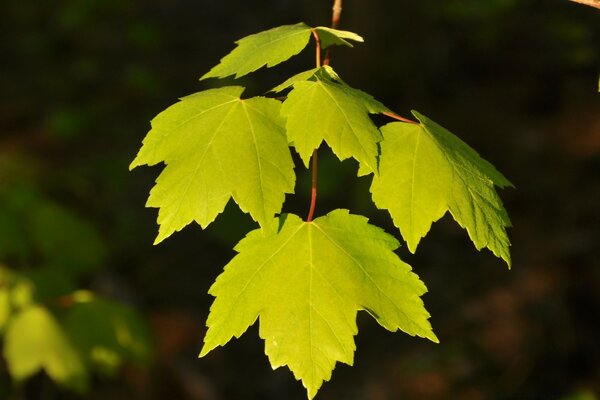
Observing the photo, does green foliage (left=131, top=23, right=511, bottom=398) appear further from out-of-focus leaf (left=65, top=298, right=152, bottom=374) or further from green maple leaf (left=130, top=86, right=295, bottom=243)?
out-of-focus leaf (left=65, top=298, right=152, bottom=374)

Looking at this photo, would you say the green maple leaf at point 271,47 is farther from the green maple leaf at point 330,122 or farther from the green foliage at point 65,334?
the green foliage at point 65,334

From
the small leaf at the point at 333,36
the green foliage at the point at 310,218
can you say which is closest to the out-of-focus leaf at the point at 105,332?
the green foliage at the point at 310,218

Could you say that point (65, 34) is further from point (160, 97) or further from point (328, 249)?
point (328, 249)

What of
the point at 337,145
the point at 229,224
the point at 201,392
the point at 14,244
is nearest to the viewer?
the point at 337,145

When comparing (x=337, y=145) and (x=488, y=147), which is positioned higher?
(x=337, y=145)

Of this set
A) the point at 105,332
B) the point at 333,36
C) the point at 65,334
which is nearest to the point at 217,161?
→ the point at 333,36

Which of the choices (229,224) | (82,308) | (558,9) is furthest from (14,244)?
(558,9)

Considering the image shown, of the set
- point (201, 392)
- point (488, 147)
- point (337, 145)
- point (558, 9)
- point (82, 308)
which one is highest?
point (337, 145)
